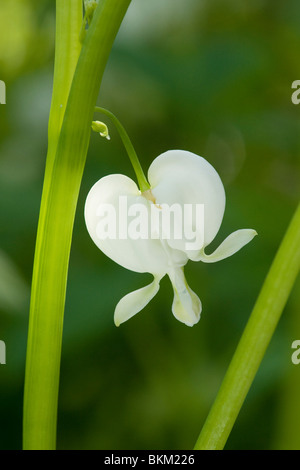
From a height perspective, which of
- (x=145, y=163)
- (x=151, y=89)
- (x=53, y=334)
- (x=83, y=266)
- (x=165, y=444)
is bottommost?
(x=165, y=444)

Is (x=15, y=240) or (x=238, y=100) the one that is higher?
(x=238, y=100)

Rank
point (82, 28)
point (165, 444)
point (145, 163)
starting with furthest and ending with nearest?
point (145, 163), point (165, 444), point (82, 28)

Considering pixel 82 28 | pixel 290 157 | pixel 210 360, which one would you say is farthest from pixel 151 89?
pixel 82 28

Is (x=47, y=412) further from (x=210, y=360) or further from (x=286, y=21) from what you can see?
(x=286, y=21)

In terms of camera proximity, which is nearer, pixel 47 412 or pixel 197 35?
pixel 47 412

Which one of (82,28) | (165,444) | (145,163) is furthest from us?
(145,163)

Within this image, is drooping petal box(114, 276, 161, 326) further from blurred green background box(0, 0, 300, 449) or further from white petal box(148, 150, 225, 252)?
blurred green background box(0, 0, 300, 449)

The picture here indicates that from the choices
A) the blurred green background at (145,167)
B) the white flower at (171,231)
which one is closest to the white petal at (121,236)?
the white flower at (171,231)
